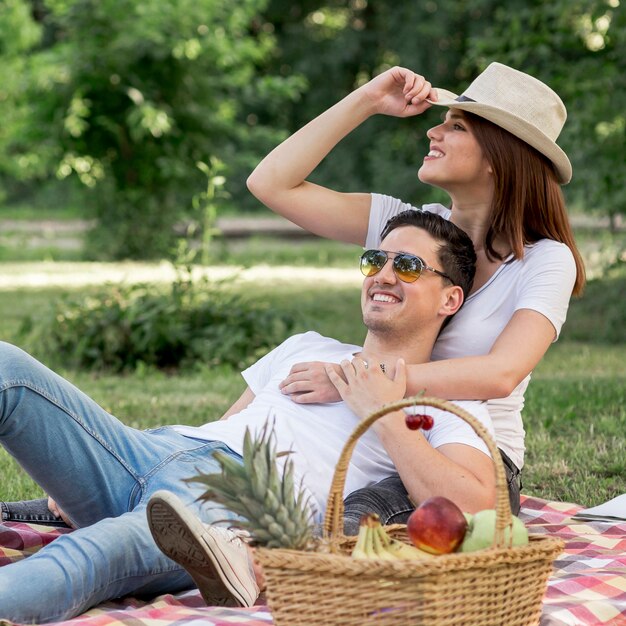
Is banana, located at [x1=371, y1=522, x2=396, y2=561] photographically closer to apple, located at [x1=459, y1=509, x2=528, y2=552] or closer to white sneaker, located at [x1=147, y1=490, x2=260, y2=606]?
apple, located at [x1=459, y1=509, x2=528, y2=552]

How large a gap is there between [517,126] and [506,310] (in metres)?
0.66

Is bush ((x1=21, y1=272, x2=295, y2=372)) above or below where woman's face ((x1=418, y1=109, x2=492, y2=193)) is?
below

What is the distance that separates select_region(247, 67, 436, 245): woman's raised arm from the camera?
13.5 ft

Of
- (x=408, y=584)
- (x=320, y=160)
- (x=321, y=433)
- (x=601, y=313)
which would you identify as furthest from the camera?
(x=601, y=313)

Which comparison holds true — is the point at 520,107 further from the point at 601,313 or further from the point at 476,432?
the point at 601,313

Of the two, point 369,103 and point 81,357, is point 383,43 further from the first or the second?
point 369,103

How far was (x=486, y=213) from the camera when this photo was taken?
13.0 feet

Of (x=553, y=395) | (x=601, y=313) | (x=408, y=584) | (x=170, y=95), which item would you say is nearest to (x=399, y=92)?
(x=408, y=584)

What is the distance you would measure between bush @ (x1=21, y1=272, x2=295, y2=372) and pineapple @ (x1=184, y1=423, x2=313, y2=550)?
5804 mm

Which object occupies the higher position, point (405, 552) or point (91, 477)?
point (405, 552)

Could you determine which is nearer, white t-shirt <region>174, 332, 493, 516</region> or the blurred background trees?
white t-shirt <region>174, 332, 493, 516</region>

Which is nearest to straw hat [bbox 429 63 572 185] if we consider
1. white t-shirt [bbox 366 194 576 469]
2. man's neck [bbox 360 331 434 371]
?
white t-shirt [bbox 366 194 576 469]

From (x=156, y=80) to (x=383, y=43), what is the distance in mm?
14050

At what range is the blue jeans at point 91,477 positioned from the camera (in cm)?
295
